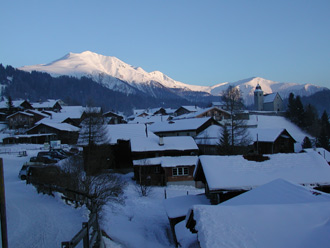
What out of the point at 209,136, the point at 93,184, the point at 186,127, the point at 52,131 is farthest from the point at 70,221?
the point at 52,131

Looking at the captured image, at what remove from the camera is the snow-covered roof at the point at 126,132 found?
1580 inches

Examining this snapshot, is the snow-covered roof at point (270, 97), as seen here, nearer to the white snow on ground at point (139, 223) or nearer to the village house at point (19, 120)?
the village house at point (19, 120)

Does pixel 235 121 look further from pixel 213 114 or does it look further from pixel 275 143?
pixel 213 114

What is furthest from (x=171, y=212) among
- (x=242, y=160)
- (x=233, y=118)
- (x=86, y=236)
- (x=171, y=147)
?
(x=233, y=118)

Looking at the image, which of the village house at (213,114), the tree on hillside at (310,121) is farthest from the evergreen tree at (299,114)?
the village house at (213,114)

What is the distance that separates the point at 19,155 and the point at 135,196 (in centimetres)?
2683

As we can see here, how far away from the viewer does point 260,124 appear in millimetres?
75750

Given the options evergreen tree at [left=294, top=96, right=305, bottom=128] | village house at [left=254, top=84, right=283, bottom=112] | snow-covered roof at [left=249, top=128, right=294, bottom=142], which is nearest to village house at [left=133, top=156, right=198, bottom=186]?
snow-covered roof at [left=249, top=128, right=294, bottom=142]

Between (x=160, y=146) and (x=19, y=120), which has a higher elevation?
(x=19, y=120)

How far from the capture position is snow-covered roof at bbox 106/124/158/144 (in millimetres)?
40125

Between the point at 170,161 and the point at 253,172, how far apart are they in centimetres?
1657

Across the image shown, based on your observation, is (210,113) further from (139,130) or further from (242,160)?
(242,160)

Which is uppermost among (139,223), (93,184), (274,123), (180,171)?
(274,123)

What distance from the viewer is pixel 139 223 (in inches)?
763
